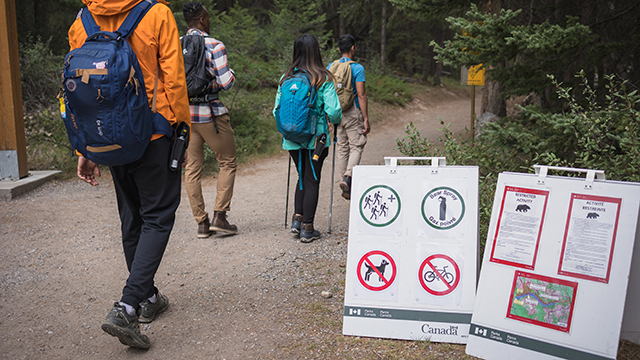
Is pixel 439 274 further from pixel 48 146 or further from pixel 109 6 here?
pixel 48 146

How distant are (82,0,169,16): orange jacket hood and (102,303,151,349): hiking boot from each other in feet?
5.89

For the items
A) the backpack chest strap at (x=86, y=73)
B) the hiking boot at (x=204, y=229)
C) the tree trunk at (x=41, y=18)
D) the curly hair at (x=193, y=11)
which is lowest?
the hiking boot at (x=204, y=229)

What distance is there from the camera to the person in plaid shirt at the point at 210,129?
4828 mm

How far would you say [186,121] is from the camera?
3121 mm

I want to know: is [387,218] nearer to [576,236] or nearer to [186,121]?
[576,236]

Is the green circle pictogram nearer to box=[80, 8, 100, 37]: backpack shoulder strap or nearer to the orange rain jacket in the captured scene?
the orange rain jacket

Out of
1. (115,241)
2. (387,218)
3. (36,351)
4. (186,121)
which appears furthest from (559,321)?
(115,241)

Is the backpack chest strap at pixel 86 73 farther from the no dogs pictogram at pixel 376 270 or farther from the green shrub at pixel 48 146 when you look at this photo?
the green shrub at pixel 48 146

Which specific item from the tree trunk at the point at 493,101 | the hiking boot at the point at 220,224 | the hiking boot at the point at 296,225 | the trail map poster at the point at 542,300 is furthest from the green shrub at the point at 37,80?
the trail map poster at the point at 542,300

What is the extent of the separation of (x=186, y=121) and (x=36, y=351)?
1.79 m

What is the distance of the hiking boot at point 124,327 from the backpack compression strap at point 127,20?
1.67 metres

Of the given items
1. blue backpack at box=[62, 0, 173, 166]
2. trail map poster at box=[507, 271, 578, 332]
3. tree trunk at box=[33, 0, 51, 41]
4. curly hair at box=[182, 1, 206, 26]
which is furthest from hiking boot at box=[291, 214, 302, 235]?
tree trunk at box=[33, 0, 51, 41]

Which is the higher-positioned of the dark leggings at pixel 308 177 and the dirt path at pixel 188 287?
the dark leggings at pixel 308 177

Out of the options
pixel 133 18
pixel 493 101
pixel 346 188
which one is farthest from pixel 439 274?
pixel 493 101
